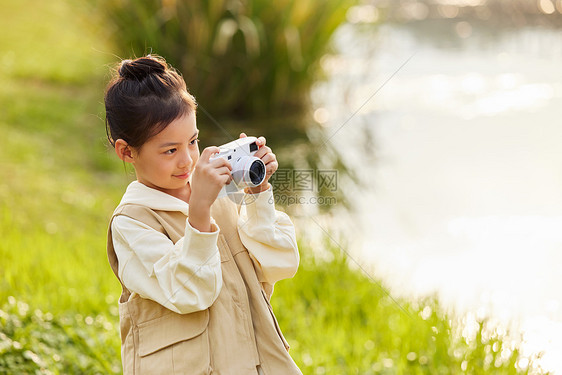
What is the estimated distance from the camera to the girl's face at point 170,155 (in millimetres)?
1380

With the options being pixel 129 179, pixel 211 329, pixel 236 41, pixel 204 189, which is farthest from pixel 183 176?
pixel 236 41

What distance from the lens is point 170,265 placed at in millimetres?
1292

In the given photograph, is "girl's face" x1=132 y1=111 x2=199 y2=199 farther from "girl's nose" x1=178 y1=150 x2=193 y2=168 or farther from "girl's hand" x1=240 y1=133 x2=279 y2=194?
"girl's hand" x1=240 y1=133 x2=279 y2=194

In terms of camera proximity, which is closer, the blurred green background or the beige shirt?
the beige shirt

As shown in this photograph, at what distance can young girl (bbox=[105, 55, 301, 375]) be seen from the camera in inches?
52.3

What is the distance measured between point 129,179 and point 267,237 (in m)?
3.61

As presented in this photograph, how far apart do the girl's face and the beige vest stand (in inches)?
2.7

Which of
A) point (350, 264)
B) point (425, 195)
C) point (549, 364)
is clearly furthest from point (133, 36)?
point (549, 364)

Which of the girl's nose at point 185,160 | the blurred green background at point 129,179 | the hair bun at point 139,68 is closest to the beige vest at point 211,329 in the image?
the girl's nose at point 185,160

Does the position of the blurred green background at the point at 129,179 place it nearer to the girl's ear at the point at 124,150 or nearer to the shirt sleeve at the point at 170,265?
the girl's ear at the point at 124,150

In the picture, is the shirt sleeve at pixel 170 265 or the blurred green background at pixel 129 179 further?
the blurred green background at pixel 129 179

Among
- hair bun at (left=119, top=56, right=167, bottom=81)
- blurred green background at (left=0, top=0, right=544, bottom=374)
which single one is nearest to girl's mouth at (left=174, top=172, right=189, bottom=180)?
hair bun at (left=119, top=56, right=167, bottom=81)

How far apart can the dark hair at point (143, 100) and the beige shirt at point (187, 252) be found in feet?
0.39

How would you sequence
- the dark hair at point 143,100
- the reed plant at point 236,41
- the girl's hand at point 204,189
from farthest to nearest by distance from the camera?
1. the reed plant at point 236,41
2. the dark hair at point 143,100
3. the girl's hand at point 204,189
